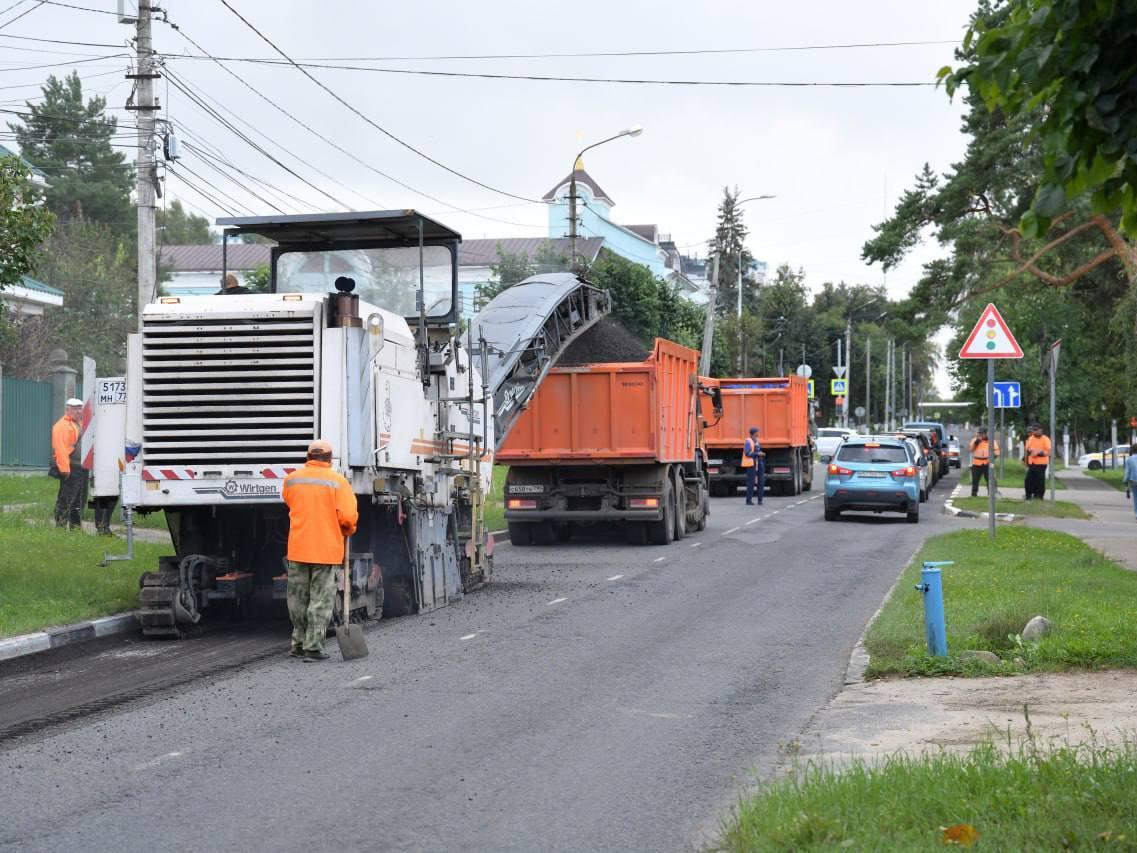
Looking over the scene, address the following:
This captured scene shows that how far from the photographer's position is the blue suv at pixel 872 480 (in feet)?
96.5

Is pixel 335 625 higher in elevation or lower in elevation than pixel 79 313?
lower

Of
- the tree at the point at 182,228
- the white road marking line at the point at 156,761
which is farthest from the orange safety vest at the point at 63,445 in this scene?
the tree at the point at 182,228

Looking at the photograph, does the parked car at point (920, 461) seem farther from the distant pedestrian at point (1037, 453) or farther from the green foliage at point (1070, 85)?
the green foliage at point (1070, 85)

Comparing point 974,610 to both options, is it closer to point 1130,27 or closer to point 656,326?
point 1130,27

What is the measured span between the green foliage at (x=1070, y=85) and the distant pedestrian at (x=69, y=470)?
673 inches

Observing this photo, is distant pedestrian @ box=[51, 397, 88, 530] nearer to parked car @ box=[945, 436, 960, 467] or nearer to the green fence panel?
the green fence panel

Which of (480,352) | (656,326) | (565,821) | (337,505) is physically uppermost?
(656,326)

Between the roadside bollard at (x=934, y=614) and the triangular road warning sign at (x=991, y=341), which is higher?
the triangular road warning sign at (x=991, y=341)

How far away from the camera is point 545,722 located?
362 inches

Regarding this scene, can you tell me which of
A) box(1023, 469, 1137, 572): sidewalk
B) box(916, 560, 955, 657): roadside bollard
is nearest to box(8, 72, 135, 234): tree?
box(1023, 469, 1137, 572): sidewalk

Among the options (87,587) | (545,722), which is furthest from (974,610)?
(87,587)

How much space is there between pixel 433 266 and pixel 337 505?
4.18 m

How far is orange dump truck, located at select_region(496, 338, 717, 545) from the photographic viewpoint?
22.9m

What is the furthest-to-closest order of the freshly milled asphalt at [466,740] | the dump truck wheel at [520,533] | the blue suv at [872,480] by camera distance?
the blue suv at [872,480] → the dump truck wheel at [520,533] → the freshly milled asphalt at [466,740]
